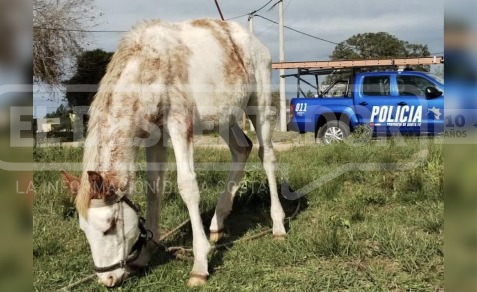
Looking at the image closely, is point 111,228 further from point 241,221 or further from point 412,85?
point 412,85

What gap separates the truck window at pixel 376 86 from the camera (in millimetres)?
11353

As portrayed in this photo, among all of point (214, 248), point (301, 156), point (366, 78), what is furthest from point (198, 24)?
point (366, 78)

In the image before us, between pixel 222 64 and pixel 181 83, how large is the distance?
694 millimetres

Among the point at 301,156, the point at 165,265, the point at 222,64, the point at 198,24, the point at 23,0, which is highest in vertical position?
the point at 198,24

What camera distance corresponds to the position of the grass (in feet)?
10.6

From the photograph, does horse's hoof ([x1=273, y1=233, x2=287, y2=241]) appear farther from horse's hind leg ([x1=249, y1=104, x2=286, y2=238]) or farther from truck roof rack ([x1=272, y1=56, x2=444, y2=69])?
truck roof rack ([x1=272, y1=56, x2=444, y2=69])

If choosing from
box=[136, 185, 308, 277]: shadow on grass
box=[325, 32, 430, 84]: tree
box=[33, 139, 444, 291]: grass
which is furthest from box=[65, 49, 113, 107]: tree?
box=[325, 32, 430, 84]: tree

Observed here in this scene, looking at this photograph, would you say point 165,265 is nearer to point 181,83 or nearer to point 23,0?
point 181,83

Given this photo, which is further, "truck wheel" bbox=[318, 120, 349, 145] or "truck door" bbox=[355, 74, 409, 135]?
"truck wheel" bbox=[318, 120, 349, 145]

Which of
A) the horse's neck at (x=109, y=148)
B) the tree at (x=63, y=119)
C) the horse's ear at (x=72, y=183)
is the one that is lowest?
the horse's ear at (x=72, y=183)

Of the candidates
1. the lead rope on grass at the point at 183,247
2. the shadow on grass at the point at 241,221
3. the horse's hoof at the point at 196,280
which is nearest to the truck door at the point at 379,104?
the shadow on grass at the point at 241,221

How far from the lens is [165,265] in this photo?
12.1 feet

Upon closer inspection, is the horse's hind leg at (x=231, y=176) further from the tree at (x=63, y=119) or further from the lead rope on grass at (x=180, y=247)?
the tree at (x=63, y=119)

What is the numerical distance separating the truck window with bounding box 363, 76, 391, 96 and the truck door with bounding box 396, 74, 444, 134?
1.01ft
